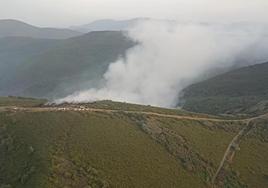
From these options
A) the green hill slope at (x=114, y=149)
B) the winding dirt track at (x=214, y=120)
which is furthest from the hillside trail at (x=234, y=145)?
the green hill slope at (x=114, y=149)

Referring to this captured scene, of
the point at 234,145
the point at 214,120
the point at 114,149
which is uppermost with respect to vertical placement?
the point at 214,120

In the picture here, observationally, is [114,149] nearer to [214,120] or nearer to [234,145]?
[234,145]

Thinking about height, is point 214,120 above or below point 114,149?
above

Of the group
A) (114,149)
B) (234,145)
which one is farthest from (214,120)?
(114,149)

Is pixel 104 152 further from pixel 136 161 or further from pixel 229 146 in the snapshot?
pixel 229 146

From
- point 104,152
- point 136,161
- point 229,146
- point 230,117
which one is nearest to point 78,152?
point 104,152

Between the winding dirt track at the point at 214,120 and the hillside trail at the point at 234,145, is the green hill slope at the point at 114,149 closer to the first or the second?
the winding dirt track at the point at 214,120

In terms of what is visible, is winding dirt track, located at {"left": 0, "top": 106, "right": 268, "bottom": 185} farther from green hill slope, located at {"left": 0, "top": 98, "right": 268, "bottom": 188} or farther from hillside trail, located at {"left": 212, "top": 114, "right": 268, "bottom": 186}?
green hill slope, located at {"left": 0, "top": 98, "right": 268, "bottom": 188}
